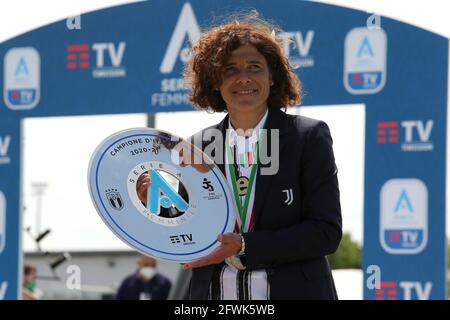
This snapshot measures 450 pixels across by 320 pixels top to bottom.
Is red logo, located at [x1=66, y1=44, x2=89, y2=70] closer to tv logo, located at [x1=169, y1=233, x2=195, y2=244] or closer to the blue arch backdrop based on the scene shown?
the blue arch backdrop

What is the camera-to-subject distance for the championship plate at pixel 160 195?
2.82 m

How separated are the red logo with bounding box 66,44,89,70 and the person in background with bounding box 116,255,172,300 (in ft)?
7.54

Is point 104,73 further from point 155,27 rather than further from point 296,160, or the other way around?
point 296,160

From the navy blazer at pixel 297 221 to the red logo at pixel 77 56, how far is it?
17.4 feet

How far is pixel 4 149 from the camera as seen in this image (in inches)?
332

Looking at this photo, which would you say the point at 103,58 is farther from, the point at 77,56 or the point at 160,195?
the point at 160,195

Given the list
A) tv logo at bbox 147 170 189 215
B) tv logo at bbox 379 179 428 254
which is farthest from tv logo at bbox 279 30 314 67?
A: tv logo at bbox 147 170 189 215

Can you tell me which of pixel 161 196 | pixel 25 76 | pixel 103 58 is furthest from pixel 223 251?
pixel 25 76

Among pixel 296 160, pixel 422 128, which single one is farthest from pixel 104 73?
pixel 296 160

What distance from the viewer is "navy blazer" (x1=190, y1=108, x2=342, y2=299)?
9.09 feet

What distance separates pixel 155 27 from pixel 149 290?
280 centimetres

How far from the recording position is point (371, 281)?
724 cm

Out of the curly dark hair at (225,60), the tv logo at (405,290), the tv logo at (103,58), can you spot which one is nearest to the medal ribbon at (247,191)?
the curly dark hair at (225,60)

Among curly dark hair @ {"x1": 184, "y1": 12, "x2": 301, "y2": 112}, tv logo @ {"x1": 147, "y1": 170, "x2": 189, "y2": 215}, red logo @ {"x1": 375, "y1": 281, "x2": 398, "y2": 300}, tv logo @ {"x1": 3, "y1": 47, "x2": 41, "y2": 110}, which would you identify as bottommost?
red logo @ {"x1": 375, "y1": 281, "x2": 398, "y2": 300}
